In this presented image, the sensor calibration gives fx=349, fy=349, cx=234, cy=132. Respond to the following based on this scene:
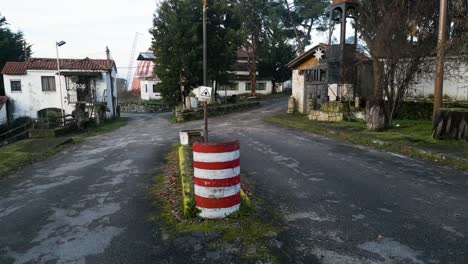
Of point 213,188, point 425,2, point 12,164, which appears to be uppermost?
point 425,2

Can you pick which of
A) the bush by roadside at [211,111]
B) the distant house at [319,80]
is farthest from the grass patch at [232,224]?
the bush by roadside at [211,111]

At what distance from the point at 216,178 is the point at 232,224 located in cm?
68

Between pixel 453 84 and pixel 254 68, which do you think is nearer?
pixel 453 84

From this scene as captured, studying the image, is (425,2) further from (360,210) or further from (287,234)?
(287,234)

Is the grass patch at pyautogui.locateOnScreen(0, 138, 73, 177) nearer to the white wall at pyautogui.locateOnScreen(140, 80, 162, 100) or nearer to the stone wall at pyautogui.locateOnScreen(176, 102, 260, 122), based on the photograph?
the stone wall at pyautogui.locateOnScreen(176, 102, 260, 122)

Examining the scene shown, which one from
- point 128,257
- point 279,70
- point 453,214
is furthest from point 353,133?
point 279,70

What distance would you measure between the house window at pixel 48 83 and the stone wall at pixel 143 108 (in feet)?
55.8

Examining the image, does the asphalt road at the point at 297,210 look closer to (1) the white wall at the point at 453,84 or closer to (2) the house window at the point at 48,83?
(1) the white wall at the point at 453,84

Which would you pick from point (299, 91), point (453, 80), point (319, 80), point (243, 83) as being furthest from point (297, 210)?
point (243, 83)

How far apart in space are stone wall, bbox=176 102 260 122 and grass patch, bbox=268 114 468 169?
11.5m

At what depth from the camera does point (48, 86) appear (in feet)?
108

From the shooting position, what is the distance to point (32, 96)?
32656 millimetres

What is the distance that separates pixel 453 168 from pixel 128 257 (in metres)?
7.83

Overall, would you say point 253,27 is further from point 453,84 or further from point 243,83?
point 453,84
